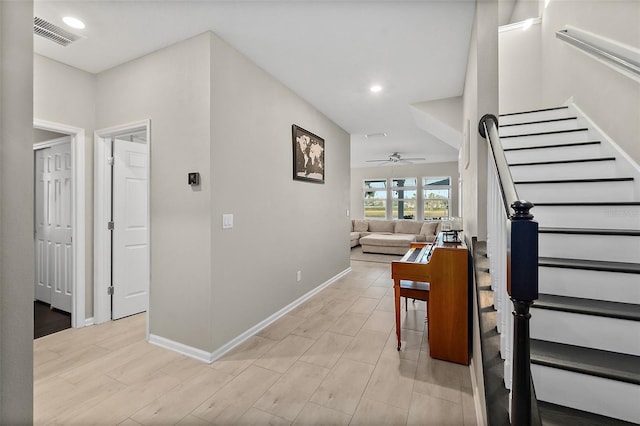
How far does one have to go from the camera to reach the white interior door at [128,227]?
3047 millimetres

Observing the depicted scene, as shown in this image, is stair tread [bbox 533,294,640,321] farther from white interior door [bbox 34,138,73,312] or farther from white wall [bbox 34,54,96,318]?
white interior door [bbox 34,138,73,312]

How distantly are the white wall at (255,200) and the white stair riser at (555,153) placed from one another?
228cm

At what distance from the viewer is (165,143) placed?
2455 mm

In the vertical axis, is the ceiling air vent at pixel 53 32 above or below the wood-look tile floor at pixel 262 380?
above

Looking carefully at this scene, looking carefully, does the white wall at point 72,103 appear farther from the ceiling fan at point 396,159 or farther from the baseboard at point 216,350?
the ceiling fan at point 396,159

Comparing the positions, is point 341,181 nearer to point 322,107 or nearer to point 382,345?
point 322,107

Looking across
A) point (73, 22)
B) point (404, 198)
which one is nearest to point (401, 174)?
point (404, 198)

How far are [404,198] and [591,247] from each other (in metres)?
8.01

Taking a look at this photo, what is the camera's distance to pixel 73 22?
6.93 feet

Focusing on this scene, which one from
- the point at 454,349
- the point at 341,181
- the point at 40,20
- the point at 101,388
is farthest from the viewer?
the point at 341,181

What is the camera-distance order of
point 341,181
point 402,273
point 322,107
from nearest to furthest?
point 402,273, point 322,107, point 341,181

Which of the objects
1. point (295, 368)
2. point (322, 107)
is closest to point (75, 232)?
point (295, 368)

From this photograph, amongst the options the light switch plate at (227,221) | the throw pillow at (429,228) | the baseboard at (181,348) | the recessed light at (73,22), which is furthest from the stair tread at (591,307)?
the throw pillow at (429,228)

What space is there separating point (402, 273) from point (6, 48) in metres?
2.53
